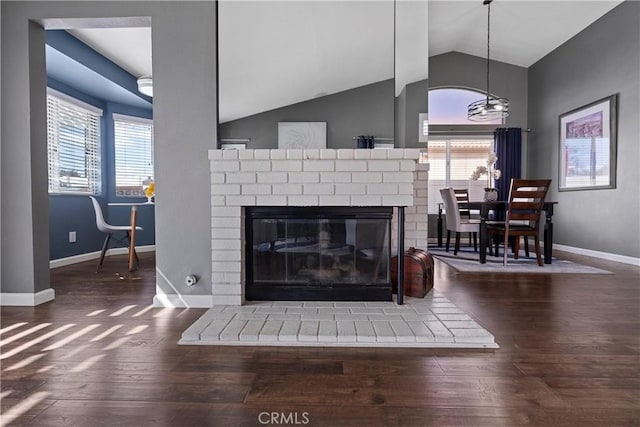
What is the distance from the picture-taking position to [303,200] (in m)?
2.34

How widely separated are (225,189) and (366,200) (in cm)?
96

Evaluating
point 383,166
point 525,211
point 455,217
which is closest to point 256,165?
point 383,166

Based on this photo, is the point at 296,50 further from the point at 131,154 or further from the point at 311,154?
the point at 131,154

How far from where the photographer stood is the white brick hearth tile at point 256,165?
2330 mm

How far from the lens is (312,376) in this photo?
1452 millimetres

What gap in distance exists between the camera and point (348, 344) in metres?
1.75

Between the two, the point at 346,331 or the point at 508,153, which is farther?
the point at 508,153

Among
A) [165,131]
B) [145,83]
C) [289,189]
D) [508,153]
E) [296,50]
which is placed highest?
[145,83]

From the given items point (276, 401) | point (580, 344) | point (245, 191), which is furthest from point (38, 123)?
point (580, 344)

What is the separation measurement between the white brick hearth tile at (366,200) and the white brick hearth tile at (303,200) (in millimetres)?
250

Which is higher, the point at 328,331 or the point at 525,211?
the point at 525,211
